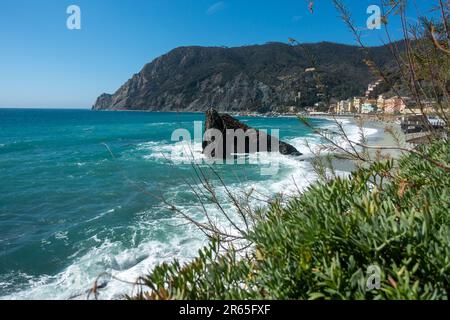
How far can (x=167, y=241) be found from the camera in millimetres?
9695

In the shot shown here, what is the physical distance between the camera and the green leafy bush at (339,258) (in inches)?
63.2

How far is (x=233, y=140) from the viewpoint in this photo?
2822 cm

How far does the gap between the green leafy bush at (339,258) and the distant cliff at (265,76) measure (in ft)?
4.41

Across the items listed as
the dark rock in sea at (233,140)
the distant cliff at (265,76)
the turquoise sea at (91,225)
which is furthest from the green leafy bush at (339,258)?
the dark rock in sea at (233,140)

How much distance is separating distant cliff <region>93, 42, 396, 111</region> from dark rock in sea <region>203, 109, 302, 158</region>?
2450 millimetres

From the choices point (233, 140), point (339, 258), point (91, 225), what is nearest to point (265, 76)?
point (339, 258)

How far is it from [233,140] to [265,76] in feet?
78.9

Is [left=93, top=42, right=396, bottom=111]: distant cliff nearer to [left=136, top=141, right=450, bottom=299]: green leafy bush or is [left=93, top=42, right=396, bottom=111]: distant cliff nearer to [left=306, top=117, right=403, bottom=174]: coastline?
[left=306, top=117, right=403, bottom=174]: coastline

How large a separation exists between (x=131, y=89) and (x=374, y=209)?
204554mm

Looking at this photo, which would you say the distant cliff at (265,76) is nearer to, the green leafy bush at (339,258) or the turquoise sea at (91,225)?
the turquoise sea at (91,225)

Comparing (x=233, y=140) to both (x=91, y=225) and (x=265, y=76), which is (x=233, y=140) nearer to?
(x=91, y=225)

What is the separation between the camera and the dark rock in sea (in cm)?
2642
